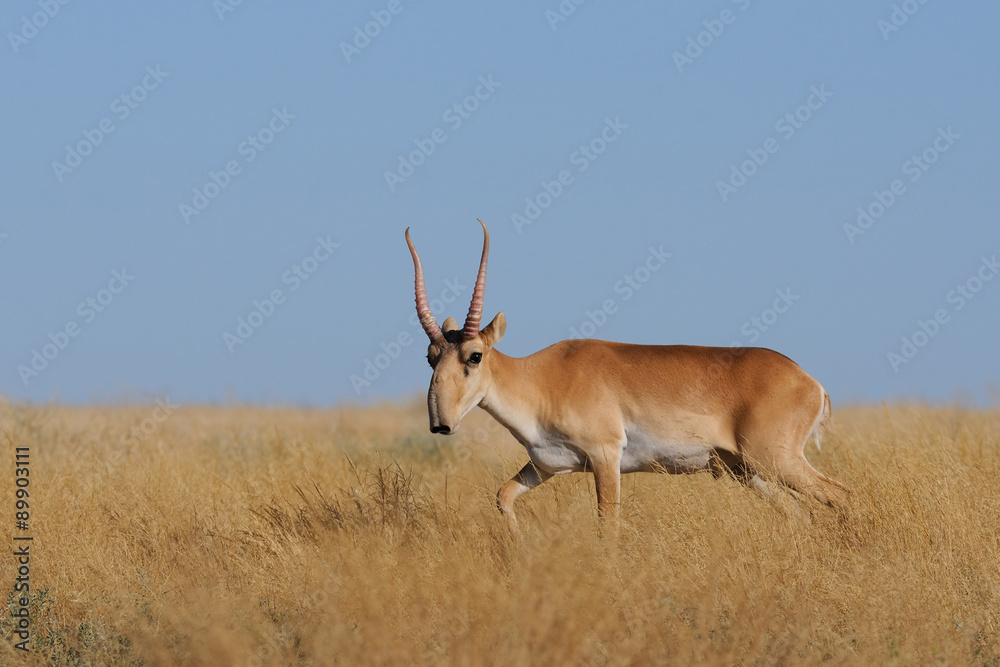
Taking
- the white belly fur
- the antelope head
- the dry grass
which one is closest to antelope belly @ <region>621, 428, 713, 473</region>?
the white belly fur

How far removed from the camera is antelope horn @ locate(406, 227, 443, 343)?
980cm

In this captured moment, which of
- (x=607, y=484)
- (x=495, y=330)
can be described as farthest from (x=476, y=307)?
(x=607, y=484)

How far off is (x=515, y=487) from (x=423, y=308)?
1.88 metres

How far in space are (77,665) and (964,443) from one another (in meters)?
9.96

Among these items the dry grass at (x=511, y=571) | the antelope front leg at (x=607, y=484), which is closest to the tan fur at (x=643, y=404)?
the antelope front leg at (x=607, y=484)

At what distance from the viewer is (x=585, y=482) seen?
11.4 meters

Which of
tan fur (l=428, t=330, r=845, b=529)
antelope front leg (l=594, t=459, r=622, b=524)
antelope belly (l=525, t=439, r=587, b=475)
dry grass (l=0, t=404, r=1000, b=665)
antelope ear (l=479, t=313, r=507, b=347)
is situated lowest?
dry grass (l=0, t=404, r=1000, b=665)

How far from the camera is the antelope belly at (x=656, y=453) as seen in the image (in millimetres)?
9953

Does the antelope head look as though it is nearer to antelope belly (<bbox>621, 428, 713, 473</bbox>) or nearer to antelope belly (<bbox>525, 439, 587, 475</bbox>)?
antelope belly (<bbox>525, 439, 587, 475</bbox>)

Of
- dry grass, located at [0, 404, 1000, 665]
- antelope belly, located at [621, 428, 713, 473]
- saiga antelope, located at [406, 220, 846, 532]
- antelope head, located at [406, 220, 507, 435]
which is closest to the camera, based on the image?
dry grass, located at [0, 404, 1000, 665]

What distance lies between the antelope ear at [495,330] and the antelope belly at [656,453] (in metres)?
1.54

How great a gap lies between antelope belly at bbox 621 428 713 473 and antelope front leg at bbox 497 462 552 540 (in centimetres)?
80

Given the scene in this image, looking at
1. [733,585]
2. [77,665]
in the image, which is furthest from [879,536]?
[77,665]

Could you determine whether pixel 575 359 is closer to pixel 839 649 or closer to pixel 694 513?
pixel 694 513
